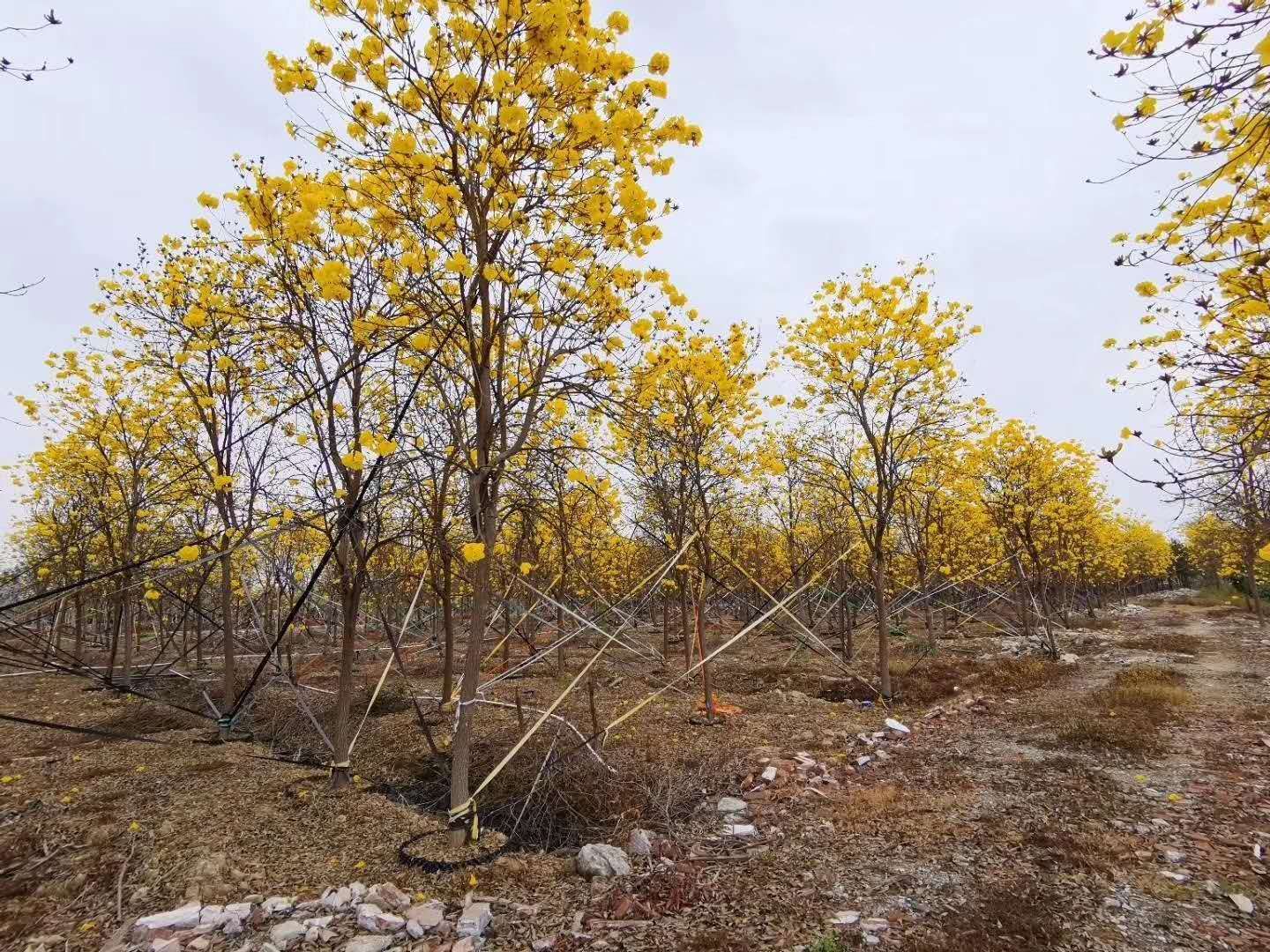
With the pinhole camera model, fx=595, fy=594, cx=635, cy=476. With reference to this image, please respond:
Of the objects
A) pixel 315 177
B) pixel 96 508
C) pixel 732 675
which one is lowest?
pixel 732 675

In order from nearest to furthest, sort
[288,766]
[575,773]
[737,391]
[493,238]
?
[493,238], [575,773], [288,766], [737,391]

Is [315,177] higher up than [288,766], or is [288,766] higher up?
[315,177]

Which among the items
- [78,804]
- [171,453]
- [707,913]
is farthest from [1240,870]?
[171,453]

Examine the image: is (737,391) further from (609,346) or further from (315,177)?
(315,177)

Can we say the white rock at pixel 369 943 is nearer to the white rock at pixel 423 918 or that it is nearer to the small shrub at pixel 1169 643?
the white rock at pixel 423 918

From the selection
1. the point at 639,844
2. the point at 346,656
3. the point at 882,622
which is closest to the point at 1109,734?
the point at 882,622

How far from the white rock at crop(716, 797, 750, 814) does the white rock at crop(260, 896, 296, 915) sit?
3444mm

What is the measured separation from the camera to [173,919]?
338cm

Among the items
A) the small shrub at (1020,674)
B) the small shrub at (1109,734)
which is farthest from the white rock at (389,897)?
the small shrub at (1020,674)

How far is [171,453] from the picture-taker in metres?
9.50

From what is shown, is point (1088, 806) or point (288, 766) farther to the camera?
point (288, 766)

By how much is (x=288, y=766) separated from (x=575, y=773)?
342 centimetres

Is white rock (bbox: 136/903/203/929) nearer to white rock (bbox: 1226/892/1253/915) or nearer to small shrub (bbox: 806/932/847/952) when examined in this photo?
small shrub (bbox: 806/932/847/952)

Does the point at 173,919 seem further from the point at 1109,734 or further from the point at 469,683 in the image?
the point at 1109,734
